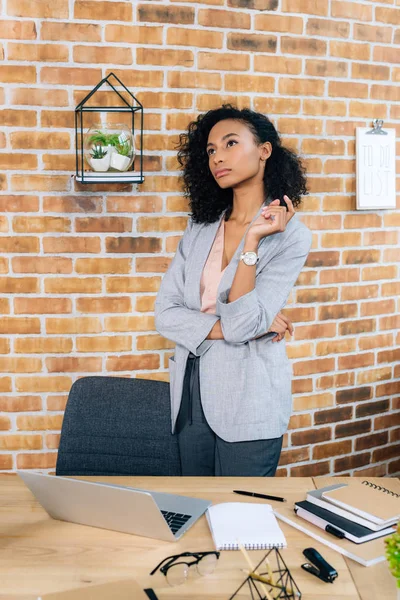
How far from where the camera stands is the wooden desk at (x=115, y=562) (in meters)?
1.12

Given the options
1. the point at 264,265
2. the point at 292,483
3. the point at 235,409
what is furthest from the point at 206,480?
the point at 264,265

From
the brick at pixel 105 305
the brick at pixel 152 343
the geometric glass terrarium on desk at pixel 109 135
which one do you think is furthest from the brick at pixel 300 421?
the geometric glass terrarium on desk at pixel 109 135

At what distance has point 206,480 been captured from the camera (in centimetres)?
158

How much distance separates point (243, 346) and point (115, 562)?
35.1 inches

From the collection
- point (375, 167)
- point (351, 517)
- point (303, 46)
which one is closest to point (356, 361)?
point (375, 167)

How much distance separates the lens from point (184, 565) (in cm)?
120

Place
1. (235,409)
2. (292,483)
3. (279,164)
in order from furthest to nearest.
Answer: (279,164) < (235,409) < (292,483)

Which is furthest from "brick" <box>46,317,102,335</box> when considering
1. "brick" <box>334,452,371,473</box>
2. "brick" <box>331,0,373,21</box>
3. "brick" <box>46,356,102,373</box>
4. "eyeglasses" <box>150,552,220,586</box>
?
"brick" <box>331,0,373,21</box>

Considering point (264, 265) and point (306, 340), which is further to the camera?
point (306, 340)

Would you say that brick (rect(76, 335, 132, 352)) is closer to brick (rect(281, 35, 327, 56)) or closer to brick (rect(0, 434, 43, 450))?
brick (rect(0, 434, 43, 450))

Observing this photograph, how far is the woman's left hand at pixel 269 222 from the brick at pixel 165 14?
0.97 meters

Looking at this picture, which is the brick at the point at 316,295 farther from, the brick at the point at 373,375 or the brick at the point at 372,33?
the brick at the point at 372,33

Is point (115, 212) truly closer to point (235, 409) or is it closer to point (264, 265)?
point (264, 265)

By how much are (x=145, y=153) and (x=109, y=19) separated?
1.67 ft
